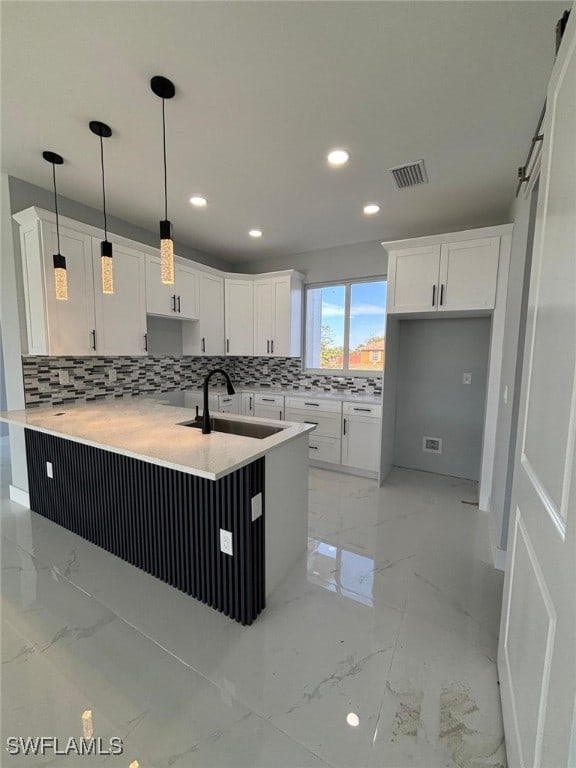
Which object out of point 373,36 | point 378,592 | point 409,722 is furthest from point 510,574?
point 373,36

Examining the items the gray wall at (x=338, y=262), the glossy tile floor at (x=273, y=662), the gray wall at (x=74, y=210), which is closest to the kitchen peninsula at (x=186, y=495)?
the glossy tile floor at (x=273, y=662)

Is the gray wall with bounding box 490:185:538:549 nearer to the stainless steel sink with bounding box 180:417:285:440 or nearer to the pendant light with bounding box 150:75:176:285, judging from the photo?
the stainless steel sink with bounding box 180:417:285:440

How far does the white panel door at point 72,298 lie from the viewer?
264 centimetres

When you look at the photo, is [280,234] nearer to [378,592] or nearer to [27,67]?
[27,67]

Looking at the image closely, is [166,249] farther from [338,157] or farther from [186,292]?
[186,292]

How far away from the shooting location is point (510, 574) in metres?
1.34

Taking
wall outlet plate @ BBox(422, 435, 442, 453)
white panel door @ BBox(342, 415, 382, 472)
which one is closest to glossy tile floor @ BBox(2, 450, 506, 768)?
white panel door @ BBox(342, 415, 382, 472)

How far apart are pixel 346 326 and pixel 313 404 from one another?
46.7 inches

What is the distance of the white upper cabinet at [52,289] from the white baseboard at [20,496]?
140 cm

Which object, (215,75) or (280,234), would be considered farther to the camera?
(280,234)

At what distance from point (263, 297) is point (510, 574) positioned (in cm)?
389

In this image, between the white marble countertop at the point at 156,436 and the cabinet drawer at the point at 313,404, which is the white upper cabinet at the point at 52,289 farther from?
the cabinet drawer at the point at 313,404

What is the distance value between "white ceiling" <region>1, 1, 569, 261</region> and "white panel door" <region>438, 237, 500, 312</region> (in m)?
0.40

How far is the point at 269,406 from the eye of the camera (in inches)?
169
